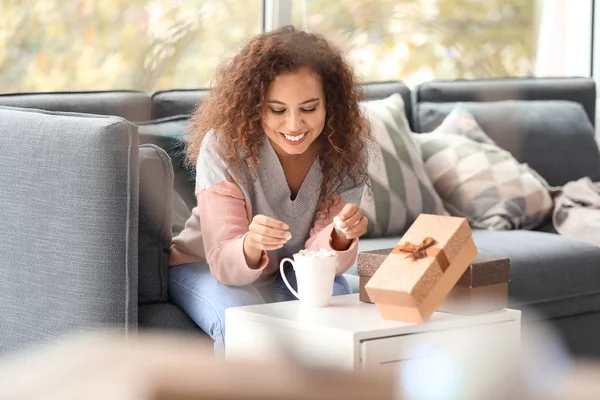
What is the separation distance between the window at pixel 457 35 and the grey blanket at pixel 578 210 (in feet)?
2.99

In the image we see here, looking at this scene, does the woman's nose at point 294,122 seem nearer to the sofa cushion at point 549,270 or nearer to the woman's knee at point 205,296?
the woman's knee at point 205,296

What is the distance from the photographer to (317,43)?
1.50 metres

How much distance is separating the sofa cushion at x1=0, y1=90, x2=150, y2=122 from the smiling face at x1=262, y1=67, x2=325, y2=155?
24.1 inches

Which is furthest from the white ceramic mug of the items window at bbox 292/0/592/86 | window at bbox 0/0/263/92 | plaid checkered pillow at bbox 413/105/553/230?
window at bbox 292/0/592/86

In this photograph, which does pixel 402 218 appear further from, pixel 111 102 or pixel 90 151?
pixel 90 151

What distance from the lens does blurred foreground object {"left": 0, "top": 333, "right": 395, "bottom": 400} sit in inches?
5.8

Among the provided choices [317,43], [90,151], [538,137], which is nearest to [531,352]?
[90,151]

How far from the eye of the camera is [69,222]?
1.35 meters

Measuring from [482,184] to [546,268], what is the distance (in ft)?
1.01

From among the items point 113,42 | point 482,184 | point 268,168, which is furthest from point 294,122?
point 113,42

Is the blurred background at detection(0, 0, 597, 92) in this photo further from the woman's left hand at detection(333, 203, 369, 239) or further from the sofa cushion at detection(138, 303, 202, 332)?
the woman's left hand at detection(333, 203, 369, 239)

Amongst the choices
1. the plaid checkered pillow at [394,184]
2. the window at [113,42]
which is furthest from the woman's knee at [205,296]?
the window at [113,42]

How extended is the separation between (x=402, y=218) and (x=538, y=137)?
0.59 m

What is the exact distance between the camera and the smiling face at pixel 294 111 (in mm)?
1390
